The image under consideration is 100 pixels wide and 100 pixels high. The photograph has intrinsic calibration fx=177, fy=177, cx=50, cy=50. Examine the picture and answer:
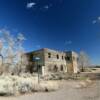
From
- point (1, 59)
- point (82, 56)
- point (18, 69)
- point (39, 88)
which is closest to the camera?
point (39, 88)

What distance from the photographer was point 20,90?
12.5 m

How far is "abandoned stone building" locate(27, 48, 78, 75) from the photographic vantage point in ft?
130

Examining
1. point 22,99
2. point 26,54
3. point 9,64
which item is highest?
point 26,54

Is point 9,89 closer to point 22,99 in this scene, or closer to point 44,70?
point 22,99

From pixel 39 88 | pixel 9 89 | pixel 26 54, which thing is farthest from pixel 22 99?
pixel 26 54

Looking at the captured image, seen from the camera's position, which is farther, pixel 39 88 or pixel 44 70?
pixel 44 70

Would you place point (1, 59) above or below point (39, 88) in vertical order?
above

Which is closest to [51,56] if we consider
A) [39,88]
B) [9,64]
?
[9,64]

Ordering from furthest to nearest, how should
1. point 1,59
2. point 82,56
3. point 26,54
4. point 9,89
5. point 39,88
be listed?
1. point 82,56
2. point 26,54
3. point 1,59
4. point 39,88
5. point 9,89

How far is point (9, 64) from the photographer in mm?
32781

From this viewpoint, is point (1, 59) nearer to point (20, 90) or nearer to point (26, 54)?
point (26, 54)

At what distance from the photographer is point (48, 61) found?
4062cm

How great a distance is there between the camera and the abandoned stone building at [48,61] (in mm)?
39562

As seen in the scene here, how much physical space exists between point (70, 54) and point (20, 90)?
36.1 metres
